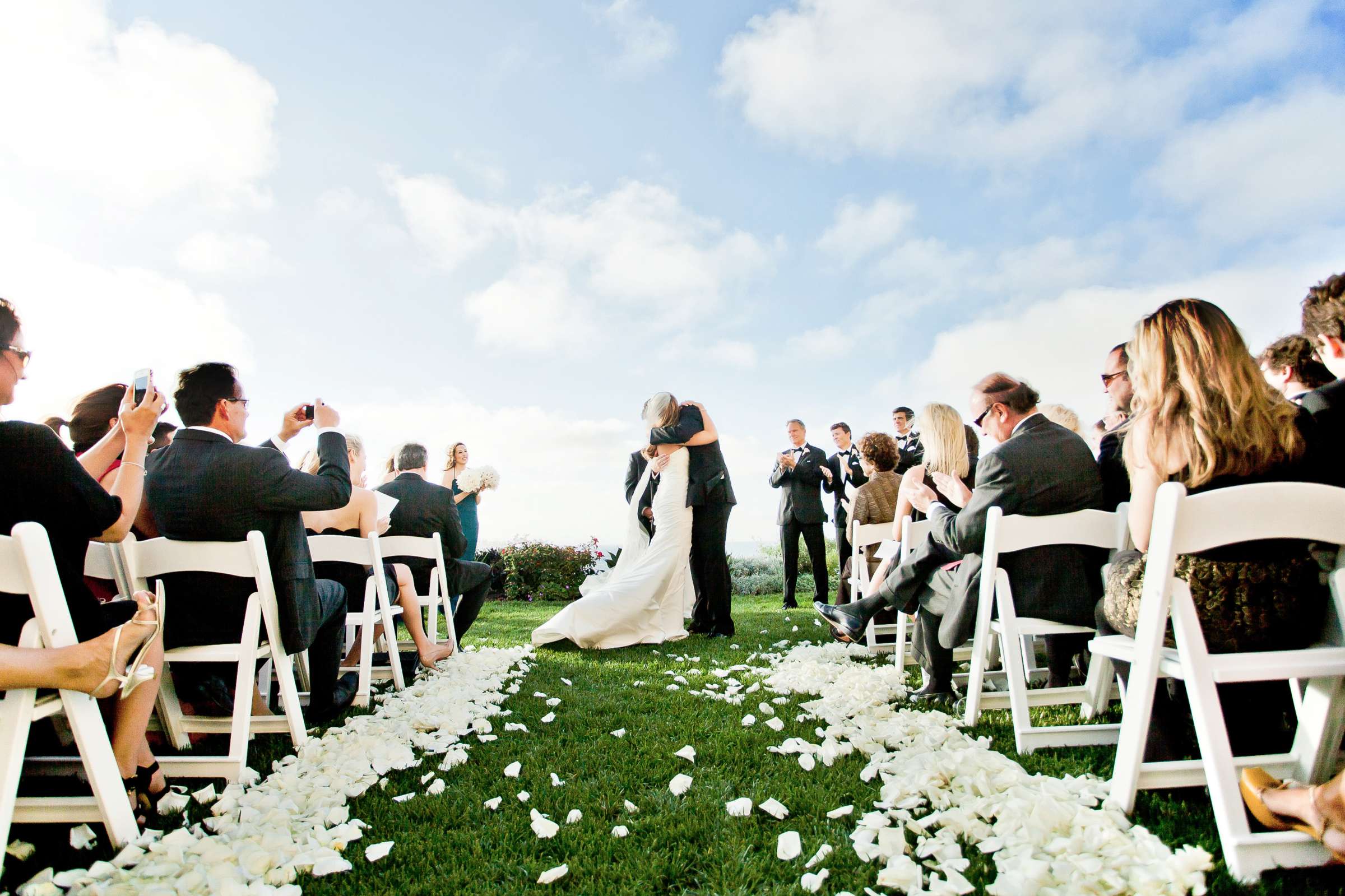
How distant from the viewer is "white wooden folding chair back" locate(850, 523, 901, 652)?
584 centimetres

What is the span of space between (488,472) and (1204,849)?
8.82 meters

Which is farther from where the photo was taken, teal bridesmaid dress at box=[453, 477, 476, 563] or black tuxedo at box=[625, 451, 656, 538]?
teal bridesmaid dress at box=[453, 477, 476, 563]

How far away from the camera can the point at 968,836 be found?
2.31m

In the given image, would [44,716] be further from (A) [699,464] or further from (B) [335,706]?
(A) [699,464]

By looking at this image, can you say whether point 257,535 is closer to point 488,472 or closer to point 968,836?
point 968,836

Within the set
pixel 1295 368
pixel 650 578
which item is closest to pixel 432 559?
pixel 650 578

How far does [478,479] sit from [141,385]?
6.47 metres

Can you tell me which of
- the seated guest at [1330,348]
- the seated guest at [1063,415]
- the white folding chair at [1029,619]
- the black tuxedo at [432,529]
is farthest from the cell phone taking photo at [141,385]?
the seated guest at [1063,415]

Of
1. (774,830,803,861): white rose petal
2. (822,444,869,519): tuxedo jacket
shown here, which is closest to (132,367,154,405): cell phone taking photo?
(774,830,803,861): white rose petal

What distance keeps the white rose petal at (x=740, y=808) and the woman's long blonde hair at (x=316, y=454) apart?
399 centimetres

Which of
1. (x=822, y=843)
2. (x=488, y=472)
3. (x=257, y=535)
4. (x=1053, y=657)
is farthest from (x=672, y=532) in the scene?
(x=822, y=843)

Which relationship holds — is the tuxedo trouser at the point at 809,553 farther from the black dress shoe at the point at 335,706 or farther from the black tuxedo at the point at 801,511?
the black dress shoe at the point at 335,706

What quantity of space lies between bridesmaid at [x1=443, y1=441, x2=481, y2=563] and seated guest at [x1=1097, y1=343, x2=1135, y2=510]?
7.35m

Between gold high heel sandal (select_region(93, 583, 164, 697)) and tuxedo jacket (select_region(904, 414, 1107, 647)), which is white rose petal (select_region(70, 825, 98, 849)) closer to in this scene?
gold high heel sandal (select_region(93, 583, 164, 697))
